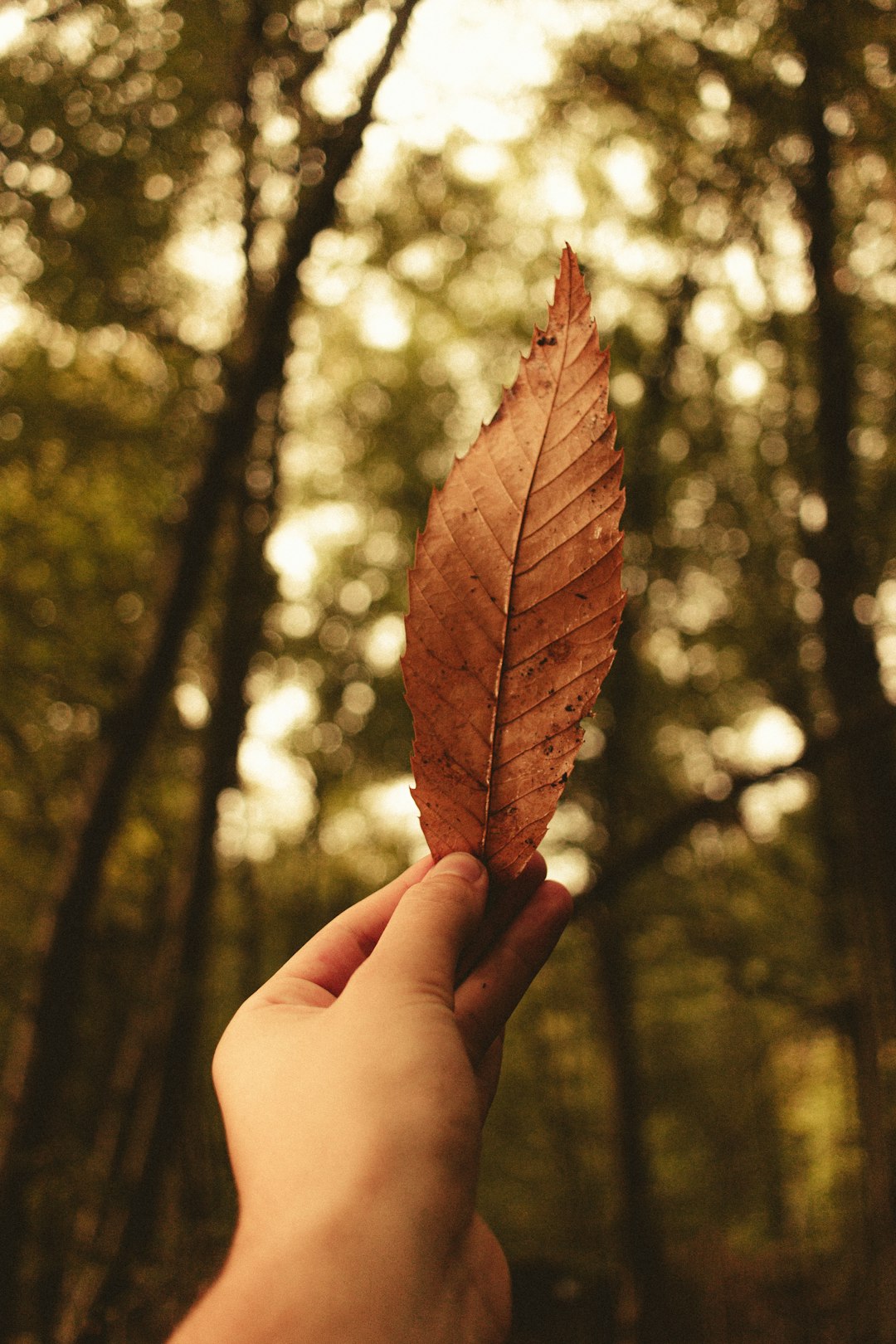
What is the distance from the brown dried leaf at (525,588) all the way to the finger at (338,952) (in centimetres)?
47

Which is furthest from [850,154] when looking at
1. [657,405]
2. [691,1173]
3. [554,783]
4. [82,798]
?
[691,1173]

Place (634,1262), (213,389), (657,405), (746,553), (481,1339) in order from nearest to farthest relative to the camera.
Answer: (481,1339)
(213,389)
(657,405)
(746,553)
(634,1262)

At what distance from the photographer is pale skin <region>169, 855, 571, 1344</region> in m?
0.82

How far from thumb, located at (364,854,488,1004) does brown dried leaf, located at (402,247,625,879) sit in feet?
0.41

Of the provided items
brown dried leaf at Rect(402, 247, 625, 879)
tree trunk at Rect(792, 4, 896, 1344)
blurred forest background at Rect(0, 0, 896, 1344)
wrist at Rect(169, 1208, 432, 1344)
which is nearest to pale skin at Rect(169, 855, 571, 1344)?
wrist at Rect(169, 1208, 432, 1344)

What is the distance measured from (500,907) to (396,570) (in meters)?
8.60

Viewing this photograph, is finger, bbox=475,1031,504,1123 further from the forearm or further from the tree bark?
the tree bark

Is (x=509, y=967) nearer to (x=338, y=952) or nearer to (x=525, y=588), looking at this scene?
(x=338, y=952)

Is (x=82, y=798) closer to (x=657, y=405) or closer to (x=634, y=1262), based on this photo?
(x=657, y=405)

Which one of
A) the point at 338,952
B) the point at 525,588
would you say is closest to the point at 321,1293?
the point at 338,952

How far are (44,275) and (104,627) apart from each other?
3791 millimetres

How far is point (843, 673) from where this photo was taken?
459 cm

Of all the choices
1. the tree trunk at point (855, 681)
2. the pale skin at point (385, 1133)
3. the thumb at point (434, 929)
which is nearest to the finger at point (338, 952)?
the pale skin at point (385, 1133)

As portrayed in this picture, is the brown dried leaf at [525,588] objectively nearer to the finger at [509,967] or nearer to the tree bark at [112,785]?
the finger at [509,967]
